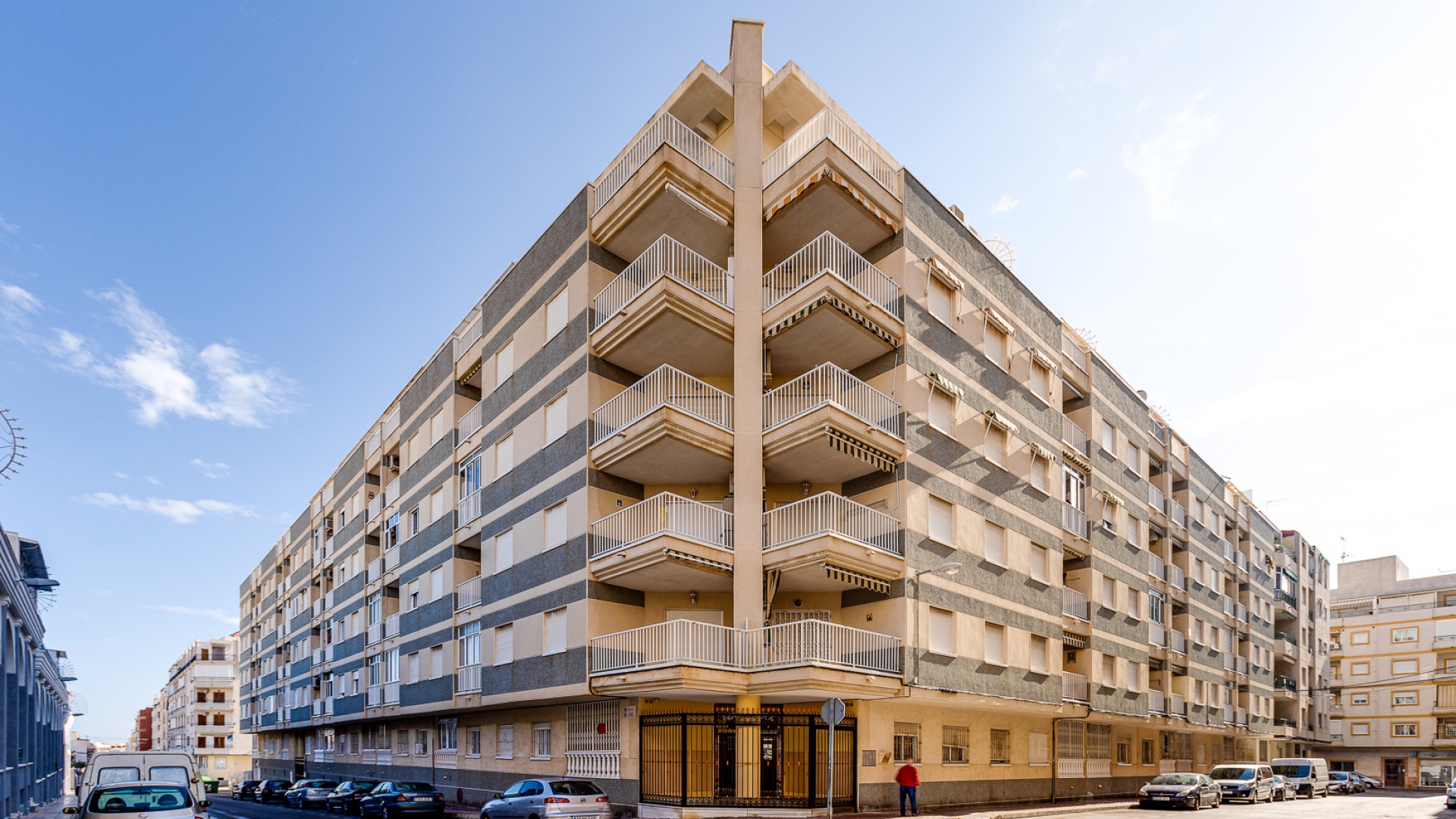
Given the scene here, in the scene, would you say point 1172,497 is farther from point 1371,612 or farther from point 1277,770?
point 1371,612

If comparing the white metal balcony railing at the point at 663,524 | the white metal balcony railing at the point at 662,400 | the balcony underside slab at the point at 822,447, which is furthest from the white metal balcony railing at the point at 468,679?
the balcony underside slab at the point at 822,447

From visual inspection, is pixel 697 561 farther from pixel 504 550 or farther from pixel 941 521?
pixel 504 550

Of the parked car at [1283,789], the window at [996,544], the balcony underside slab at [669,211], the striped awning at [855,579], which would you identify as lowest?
the parked car at [1283,789]

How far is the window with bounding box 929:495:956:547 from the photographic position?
25562 mm

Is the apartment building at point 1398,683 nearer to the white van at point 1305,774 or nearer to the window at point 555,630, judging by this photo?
the white van at point 1305,774

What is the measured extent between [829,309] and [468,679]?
17429 mm

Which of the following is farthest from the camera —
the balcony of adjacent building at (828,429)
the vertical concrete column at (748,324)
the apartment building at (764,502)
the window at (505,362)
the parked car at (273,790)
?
the parked car at (273,790)

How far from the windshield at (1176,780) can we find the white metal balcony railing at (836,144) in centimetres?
2295

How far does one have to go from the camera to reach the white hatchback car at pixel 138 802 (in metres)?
16.2

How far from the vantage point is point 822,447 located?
2341cm

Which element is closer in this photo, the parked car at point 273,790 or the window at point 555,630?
the window at point 555,630

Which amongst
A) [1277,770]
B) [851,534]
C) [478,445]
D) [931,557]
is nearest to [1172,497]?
[1277,770]

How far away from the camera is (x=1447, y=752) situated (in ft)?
217

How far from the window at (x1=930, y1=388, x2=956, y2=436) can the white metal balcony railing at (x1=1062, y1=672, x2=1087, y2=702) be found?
9914 millimetres
